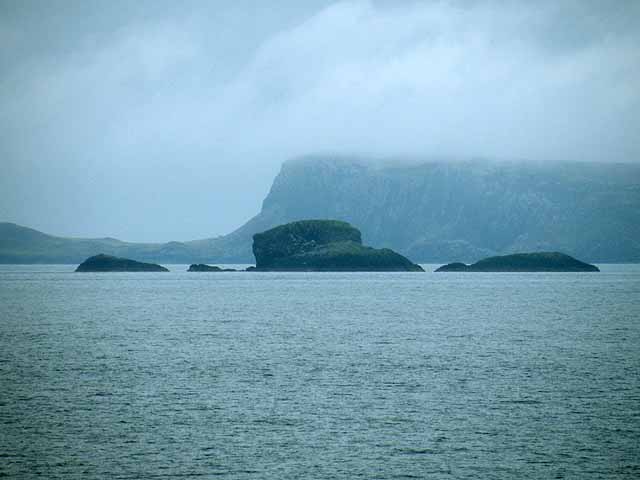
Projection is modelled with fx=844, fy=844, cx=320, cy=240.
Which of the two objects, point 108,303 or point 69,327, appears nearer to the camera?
point 69,327

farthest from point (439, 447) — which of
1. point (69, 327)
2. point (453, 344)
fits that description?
point (69, 327)

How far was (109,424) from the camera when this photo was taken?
140ft

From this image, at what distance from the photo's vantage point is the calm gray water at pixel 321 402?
35812mm

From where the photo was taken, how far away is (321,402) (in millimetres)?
47875

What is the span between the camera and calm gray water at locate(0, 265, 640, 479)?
117 ft

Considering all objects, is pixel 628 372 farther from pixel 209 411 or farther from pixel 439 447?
pixel 209 411

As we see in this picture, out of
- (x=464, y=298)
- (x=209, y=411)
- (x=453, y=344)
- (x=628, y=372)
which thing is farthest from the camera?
(x=464, y=298)

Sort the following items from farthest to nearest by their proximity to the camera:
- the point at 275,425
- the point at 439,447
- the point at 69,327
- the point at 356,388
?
1. the point at 69,327
2. the point at 356,388
3. the point at 275,425
4. the point at 439,447

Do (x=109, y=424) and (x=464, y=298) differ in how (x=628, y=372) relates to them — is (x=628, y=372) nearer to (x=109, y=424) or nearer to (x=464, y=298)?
(x=109, y=424)

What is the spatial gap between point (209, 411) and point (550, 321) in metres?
70.1

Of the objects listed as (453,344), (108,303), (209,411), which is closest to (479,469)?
(209,411)

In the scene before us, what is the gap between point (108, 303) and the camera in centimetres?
15125

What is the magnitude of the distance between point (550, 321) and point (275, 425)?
71.3 meters

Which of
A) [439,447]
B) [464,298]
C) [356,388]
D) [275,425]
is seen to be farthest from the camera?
[464,298]
